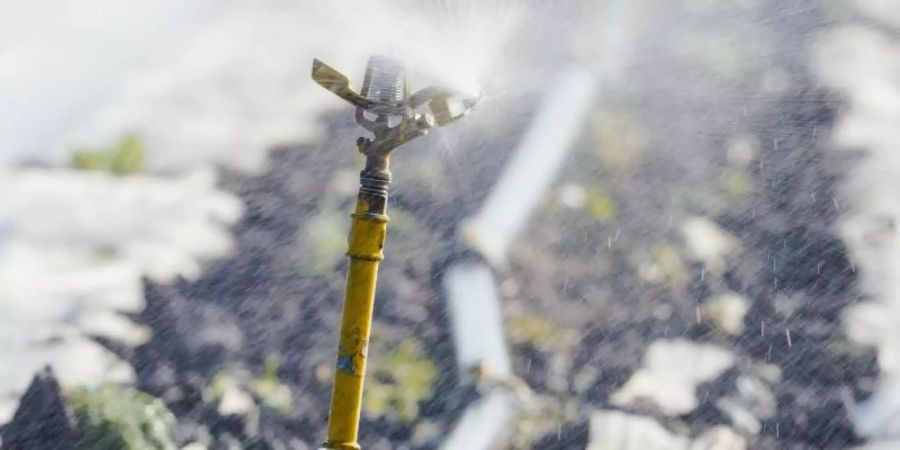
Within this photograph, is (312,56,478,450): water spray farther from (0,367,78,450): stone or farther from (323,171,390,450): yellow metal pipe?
(0,367,78,450): stone

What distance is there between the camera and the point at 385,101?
4.42 metres

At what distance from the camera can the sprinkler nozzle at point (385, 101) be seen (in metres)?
4.39

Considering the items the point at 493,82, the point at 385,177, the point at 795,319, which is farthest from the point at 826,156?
the point at 385,177

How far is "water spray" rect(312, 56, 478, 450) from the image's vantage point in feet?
13.9

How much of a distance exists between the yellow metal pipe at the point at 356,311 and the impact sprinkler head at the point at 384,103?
169 mm

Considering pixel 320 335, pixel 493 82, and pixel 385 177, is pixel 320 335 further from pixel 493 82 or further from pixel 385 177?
pixel 385 177

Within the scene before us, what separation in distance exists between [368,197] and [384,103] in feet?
1.30

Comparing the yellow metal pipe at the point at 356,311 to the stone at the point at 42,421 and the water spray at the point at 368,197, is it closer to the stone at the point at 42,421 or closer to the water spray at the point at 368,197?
the water spray at the point at 368,197

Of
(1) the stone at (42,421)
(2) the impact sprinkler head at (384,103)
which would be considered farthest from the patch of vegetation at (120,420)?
(2) the impact sprinkler head at (384,103)

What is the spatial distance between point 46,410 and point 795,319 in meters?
7.63

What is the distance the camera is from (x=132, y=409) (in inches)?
377

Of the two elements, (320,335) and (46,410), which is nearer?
(46,410)

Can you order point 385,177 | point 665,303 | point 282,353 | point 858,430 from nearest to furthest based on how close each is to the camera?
1. point 385,177
2. point 282,353
3. point 858,430
4. point 665,303

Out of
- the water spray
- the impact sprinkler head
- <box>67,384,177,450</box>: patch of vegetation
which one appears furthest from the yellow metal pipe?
<box>67,384,177,450</box>: patch of vegetation
